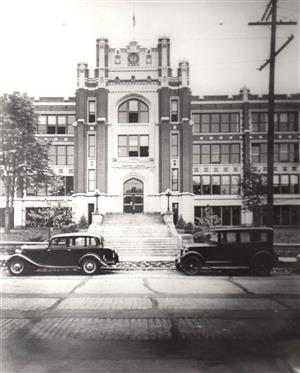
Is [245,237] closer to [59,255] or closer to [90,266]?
[90,266]

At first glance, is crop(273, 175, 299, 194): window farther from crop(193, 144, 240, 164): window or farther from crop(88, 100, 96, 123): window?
crop(88, 100, 96, 123): window

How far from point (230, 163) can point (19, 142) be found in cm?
629

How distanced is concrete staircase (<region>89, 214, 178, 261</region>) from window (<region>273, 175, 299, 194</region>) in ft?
12.6

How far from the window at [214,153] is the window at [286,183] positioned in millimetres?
2961

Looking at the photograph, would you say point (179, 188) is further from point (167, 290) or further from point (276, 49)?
point (276, 49)

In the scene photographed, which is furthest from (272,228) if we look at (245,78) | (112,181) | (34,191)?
(34,191)

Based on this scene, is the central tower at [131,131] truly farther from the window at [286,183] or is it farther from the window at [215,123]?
the window at [286,183]

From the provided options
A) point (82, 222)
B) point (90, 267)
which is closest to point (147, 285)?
point (82, 222)

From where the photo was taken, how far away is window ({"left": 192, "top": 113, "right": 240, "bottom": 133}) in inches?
426

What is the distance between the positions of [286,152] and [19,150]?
5354 mm

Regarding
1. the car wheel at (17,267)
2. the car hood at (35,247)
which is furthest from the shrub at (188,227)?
the car wheel at (17,267)

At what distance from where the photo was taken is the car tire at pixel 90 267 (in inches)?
424

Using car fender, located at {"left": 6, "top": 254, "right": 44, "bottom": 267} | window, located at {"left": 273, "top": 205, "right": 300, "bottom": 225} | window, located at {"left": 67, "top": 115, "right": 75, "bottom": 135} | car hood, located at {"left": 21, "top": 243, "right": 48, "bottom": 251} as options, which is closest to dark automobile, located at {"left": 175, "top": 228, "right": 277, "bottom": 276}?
window, located at {"left": 273, "top": 205, "right": 300, "bottom": 225}

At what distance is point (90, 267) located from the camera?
10.8 metres
